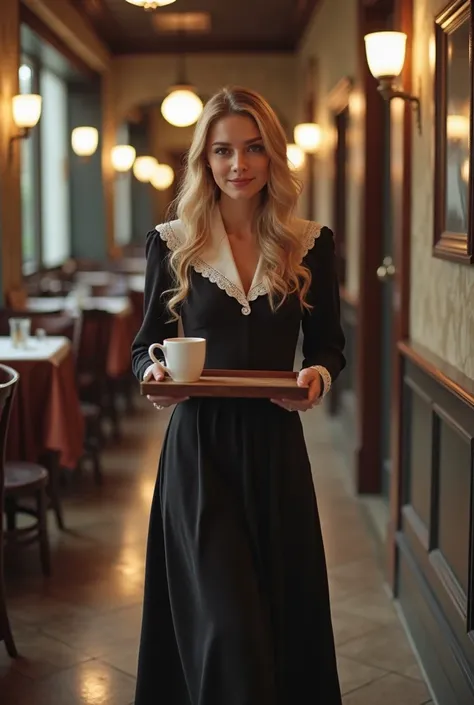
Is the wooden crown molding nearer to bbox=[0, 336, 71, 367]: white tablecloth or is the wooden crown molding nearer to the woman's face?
the woman's face

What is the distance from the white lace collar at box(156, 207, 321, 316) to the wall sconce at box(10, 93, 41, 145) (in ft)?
15.6

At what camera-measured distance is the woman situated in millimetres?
2396

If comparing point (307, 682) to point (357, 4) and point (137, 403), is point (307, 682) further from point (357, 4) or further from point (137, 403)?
point (137, 403)

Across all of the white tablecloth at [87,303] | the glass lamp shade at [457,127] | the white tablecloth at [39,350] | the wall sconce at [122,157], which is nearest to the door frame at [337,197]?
the white tablecloth at [87,303]

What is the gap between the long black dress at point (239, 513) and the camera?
2383mm

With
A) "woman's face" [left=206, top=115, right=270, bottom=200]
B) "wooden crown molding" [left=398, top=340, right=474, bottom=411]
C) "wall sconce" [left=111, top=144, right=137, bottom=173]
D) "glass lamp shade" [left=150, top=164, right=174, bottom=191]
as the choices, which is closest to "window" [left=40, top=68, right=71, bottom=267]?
"wall sconce" [left=111, top=144, right=137, bottom=173]

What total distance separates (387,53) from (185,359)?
7.17ft

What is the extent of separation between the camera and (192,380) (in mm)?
2328

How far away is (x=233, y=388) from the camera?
2.25 meters

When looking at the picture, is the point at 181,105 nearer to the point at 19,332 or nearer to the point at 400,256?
the point at 19,332

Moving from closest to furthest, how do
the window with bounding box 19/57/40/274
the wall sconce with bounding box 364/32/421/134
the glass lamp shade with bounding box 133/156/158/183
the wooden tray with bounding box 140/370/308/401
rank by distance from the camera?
the wooden tray with bounding box 140/370/308/401 < the wall sconce with bounding box 364/32/421/134 < the window with bounding box 19/57/40/274 < the glass lamp shade with bounding box 133/156/158/183

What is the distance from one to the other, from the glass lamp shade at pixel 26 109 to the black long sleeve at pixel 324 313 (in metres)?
4.89

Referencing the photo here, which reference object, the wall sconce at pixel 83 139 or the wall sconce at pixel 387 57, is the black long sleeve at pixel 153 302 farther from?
the wall sconce at pixel 83 139

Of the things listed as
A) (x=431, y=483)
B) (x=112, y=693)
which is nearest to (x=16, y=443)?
(x=112, y=693)
